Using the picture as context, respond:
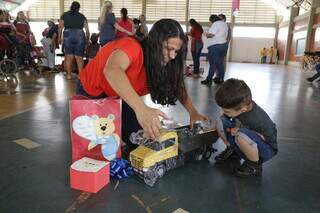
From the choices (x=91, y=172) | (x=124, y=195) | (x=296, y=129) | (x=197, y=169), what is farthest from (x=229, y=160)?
(x=296, y=129)

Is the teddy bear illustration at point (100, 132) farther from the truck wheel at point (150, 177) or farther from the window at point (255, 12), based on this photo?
the window at point (255, 12)

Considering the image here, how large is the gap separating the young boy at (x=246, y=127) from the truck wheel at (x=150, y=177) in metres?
0.41

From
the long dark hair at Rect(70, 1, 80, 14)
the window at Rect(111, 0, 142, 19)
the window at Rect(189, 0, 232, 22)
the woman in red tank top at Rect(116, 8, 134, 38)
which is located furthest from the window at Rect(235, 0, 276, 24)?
the long dark hair at Rect(70, 1, 80, 14)

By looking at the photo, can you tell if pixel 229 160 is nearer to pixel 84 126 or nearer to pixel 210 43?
pixel 84 126

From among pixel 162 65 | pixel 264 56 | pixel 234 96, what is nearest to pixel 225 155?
pixel 234 96

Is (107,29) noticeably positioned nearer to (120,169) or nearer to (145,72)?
(145,72)

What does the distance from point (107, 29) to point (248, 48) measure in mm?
16000

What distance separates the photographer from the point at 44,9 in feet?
63.0

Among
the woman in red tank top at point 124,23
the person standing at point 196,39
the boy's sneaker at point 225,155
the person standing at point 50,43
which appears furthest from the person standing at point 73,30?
the boy's sneaker at point 225,155

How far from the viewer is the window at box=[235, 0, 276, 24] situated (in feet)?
60.3

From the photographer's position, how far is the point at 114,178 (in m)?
1.36

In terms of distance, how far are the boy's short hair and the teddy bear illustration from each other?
506mm

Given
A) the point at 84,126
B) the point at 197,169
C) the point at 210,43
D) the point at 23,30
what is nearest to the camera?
the point at 84,126

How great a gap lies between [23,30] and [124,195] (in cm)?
575
